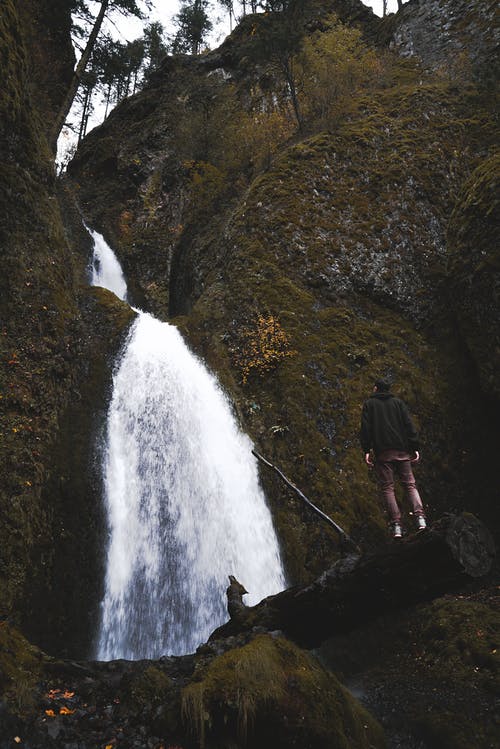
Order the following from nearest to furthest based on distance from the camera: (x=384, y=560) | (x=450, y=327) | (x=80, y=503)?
(x=384, y=560) → (x=80, y=503) → (x=450, y=327)

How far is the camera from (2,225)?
8711 millimetres

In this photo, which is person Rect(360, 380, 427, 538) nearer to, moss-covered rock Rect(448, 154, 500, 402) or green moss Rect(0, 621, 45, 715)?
green moss Rect(0, 621, 45, 715)

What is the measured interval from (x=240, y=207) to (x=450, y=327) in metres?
7.87

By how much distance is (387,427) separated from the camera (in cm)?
548

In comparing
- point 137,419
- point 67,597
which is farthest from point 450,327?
point 67,597

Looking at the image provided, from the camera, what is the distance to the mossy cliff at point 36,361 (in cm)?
603

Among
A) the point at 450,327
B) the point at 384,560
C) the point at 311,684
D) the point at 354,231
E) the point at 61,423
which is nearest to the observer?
the point at 311,684

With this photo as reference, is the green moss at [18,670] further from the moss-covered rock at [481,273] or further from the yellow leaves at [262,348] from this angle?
the moss-covered rock at [481,273]

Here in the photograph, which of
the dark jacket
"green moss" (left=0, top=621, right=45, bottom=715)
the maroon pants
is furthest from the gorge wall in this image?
the dark jacket

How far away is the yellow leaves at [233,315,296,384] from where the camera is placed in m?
10.5

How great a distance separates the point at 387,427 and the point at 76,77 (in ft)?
53.4

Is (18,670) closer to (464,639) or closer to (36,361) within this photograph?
(36,361)

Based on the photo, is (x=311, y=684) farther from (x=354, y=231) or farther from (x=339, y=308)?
(x=354, y=231)

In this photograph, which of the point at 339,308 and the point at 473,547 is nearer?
the point at 473,547
